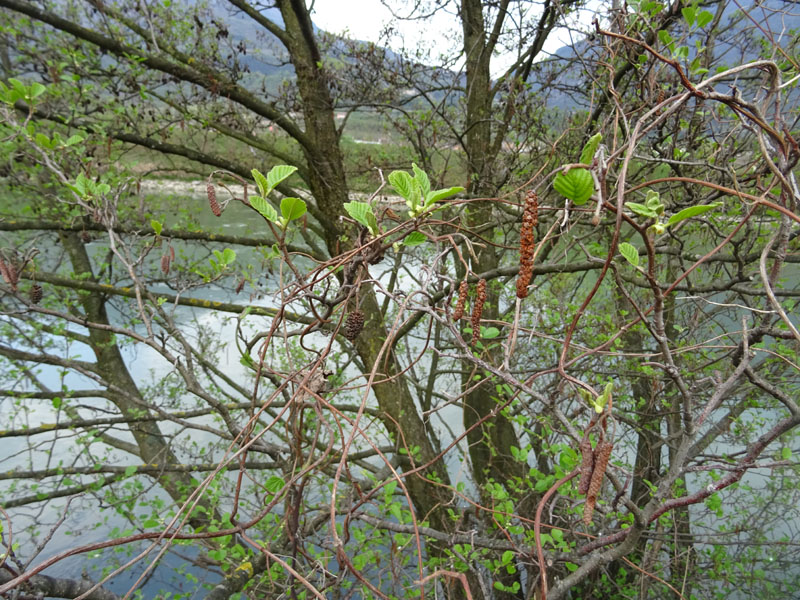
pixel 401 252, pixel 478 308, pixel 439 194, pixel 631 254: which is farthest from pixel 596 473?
pixel 401 252

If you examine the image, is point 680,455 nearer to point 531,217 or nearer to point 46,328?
point 531,217

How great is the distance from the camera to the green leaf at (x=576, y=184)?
2.26 feet

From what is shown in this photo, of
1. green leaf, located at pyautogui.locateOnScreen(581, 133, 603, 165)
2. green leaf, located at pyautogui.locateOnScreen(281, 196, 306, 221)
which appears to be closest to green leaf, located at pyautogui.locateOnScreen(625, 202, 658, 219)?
green leaf, located at pyautogui.locateOnScreen(581, 133, 603, 165)

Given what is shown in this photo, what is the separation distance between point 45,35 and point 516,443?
6302 millimetres

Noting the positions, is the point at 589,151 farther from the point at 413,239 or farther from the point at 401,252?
the point at 401,252

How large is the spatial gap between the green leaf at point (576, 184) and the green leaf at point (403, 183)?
357 millimetres

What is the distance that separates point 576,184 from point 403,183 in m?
0.40

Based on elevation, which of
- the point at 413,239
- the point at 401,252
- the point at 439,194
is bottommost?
the point at 401,252

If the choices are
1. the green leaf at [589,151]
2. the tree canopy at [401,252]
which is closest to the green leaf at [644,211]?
the green leaf at [589,151]

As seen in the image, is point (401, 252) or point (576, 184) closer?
point (576, 184)

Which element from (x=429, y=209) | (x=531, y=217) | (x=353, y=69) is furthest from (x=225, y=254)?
(x=353, y=69)

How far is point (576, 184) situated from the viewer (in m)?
0.70

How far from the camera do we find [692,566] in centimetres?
401

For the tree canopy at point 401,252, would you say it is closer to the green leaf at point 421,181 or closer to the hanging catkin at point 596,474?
the hanging catkin at point 596,474
